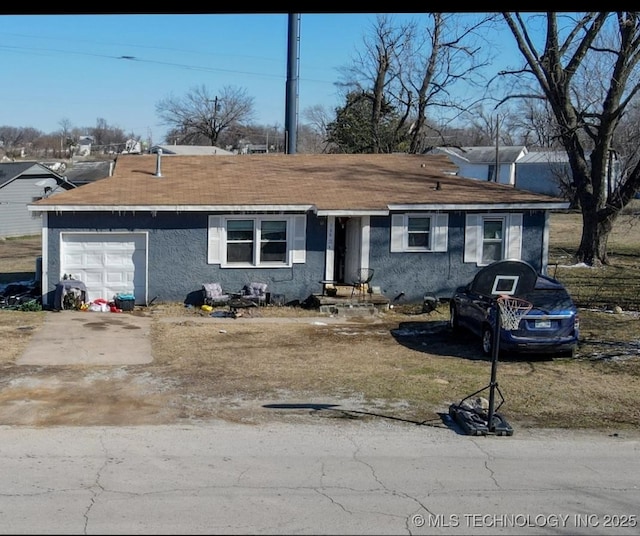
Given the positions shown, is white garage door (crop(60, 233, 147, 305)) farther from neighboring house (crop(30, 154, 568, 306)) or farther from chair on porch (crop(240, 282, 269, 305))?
chair on porch (crop(240, 282, 269, 305))

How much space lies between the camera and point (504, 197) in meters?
22.7

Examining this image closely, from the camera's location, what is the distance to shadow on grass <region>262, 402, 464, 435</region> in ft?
35.8

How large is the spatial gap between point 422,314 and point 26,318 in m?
10.1

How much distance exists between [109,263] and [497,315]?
1345cm

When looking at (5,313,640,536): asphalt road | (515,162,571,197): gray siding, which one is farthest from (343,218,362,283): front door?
(515,162,571,197): gray siding

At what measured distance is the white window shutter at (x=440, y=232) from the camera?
2227 cm

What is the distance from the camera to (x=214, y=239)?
21484 mm

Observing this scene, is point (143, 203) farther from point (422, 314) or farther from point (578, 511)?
point (578, 511)

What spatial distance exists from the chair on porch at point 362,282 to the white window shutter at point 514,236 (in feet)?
13.8

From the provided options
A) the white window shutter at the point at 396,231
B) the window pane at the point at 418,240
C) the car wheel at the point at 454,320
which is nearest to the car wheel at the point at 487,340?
the car wheel at the point at 454,320

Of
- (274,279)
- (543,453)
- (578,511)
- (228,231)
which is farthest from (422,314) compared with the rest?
(578,511)

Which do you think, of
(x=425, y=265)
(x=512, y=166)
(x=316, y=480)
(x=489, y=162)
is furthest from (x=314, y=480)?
(x=512, y=166)

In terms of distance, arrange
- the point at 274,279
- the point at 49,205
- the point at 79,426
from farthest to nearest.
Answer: the point at 274,279 → the point at 49,205 → the point at 79,426

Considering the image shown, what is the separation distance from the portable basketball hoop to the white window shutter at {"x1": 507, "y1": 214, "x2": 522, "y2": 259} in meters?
8.53
